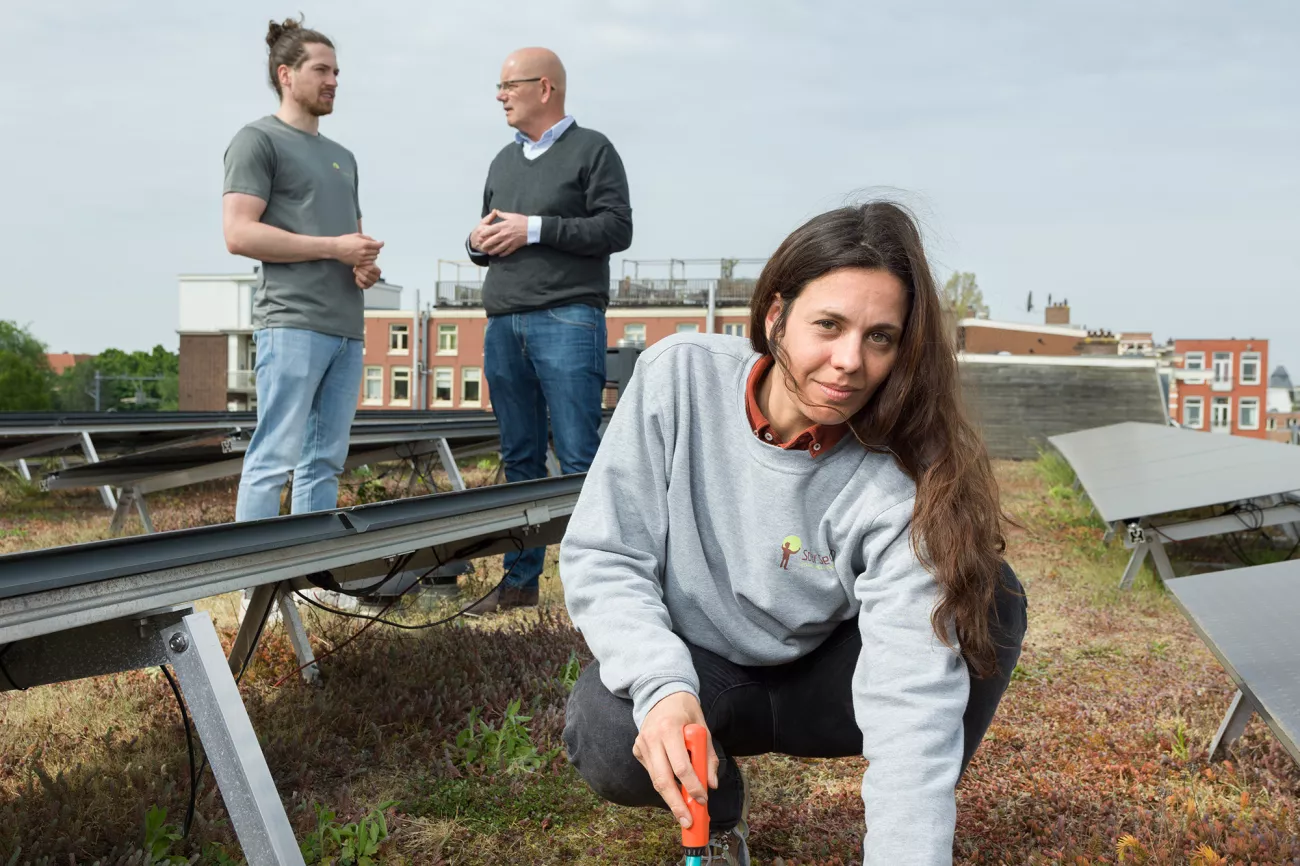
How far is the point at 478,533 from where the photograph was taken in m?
2.95

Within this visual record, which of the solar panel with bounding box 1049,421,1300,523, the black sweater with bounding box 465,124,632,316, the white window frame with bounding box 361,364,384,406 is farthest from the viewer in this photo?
the white window frame with bounding box 361,364,384,406

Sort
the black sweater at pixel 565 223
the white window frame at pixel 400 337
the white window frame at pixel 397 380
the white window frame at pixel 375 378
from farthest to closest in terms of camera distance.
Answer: the white window frame at pixel 375 378 → the white window frame at pixel 400 337 → the white window frame at pixel 397 380 → the black sweater at pixel 565 223

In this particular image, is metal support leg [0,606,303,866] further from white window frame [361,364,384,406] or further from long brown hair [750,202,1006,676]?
white window frame [361,364,384,406]

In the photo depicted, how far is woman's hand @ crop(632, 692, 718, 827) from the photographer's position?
63.2 inches

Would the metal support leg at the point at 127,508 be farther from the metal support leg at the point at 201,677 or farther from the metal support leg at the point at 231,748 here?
the metal support leg at the point at 231,748

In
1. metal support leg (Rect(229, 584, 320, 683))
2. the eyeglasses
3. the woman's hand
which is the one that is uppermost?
the eyeglasses

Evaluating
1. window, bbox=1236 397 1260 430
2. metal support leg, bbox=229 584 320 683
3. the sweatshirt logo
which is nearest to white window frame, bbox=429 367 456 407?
metal support leg, bbox=229 584 320 683

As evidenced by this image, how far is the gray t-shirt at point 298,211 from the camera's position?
3.58 m

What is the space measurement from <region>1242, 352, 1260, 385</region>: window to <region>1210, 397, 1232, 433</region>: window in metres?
2.23

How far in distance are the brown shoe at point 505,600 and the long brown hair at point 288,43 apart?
2007 mm

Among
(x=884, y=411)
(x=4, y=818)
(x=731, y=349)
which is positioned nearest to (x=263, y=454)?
(x=4, y=818)

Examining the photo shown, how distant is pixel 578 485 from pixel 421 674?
79cm

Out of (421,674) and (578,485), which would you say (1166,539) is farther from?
(421,674)

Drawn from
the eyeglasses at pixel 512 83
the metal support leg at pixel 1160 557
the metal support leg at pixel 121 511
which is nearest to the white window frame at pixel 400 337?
the metal support leg at pixel 121 511
